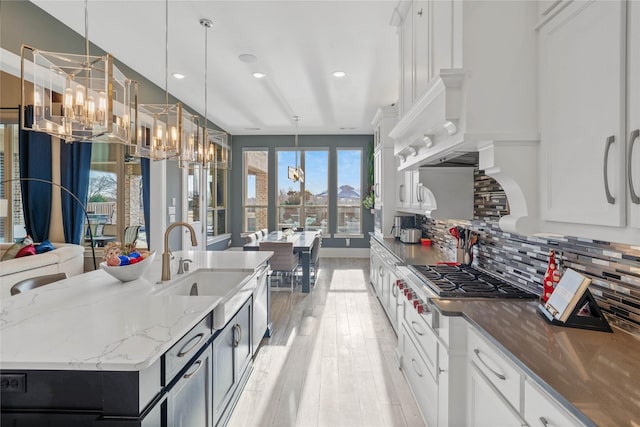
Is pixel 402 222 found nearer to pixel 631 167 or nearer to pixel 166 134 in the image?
pixel 166 134

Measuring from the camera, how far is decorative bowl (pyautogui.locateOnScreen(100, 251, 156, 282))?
72.4 inches

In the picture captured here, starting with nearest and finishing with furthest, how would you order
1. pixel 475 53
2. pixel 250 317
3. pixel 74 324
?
pixel 74 324 < pixel 475 53 < pixel 250 317

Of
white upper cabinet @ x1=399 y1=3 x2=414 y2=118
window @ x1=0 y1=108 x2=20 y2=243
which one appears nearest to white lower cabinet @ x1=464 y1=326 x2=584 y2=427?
white upper cabinet @ x1=399 y1=3 x2=414 y2=118

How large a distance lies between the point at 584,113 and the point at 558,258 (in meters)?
0.80

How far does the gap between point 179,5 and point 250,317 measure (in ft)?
9.05

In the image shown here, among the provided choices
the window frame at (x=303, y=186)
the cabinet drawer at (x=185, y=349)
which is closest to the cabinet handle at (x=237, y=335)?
the cabinet drawer at (x=185, y=349)

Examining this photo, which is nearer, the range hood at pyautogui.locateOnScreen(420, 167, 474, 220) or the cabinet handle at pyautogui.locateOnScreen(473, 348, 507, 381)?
the cabinet handle at pyautogui.locateOnScreen(473, 348, 507, 381)

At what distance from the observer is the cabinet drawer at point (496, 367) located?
1.09m

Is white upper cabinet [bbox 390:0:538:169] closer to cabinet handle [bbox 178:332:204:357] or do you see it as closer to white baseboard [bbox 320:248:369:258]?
cabinet handle [bbox 178:332:204:357]

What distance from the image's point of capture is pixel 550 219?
1347 mm

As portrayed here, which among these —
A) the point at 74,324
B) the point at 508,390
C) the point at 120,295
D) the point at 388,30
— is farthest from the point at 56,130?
the point at 388,30

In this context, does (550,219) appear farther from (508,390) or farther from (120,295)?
(120,295)

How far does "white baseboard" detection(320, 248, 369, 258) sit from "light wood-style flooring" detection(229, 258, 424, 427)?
373 centimetres

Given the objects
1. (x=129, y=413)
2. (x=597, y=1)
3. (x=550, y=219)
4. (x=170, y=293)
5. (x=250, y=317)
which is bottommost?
(x=250, y=317)
